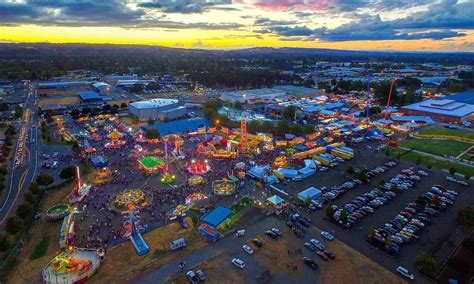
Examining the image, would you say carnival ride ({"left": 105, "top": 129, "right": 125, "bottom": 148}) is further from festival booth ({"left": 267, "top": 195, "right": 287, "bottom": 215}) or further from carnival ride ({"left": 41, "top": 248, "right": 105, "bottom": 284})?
festival booth ({"left": 267, "top": 195, "right": 287, "bottom": 215})

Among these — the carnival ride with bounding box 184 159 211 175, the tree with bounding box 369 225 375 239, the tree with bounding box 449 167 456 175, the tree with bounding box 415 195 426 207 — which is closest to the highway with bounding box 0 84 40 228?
the carnival ride with bounding box 184 159 211 175

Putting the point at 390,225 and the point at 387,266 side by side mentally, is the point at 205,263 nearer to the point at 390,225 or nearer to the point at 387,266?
the point at 387,266

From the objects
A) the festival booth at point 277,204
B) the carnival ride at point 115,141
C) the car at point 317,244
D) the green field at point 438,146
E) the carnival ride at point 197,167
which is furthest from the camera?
the carnival ride at point 115,141

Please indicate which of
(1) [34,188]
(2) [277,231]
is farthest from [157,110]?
(2) [277,231]

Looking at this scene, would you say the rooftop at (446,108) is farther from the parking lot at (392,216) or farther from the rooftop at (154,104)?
the rooftop at (154,104)

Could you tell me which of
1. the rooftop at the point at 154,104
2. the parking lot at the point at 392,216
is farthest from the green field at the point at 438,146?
the rooftop at the point at 154,104

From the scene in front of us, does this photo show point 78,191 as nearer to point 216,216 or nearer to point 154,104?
point 216,216
